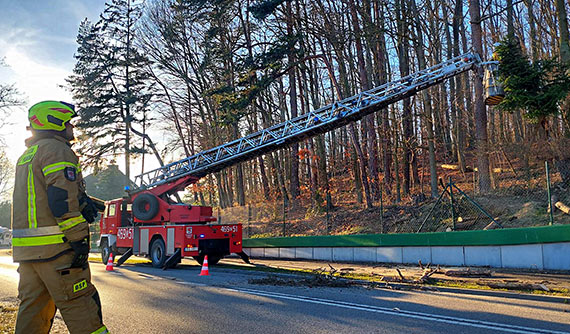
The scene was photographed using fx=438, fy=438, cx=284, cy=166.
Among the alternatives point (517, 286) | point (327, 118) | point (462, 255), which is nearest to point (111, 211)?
point (327, 118)

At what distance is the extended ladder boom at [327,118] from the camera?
40.4 feet

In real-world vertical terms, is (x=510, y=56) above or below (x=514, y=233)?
above

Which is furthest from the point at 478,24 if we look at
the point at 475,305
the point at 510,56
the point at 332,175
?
the point at 332,175

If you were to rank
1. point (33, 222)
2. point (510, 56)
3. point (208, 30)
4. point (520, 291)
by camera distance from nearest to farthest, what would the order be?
1. point (33, 222)
2. point (520, 291)
3. point (510, 56)
4. point (208, 30)

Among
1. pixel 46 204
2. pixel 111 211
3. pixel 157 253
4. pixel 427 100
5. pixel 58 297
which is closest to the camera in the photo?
pixel 58 297

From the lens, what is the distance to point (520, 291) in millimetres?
7676

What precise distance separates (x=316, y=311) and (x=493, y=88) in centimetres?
821

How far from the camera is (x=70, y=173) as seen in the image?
145 inches

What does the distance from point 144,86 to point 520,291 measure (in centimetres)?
2913

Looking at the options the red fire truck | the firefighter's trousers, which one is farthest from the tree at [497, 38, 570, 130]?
the firefighter's trousers

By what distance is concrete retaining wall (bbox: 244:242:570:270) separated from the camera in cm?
1031

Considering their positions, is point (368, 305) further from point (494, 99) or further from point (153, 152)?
point (153, 152)

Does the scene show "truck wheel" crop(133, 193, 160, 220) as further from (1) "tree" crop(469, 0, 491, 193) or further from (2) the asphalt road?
(1) "tree" crop(469, 0, 491, 193)

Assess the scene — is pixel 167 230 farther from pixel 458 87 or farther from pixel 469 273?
pixel 458 87
